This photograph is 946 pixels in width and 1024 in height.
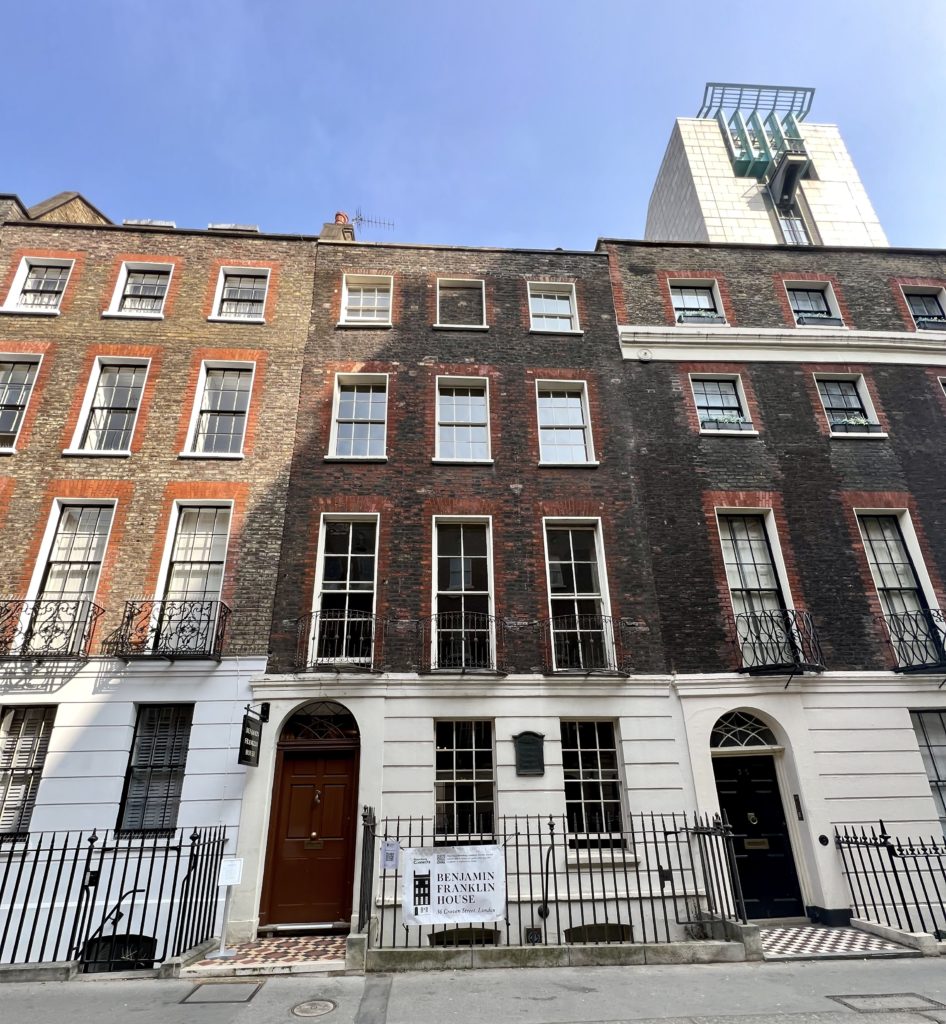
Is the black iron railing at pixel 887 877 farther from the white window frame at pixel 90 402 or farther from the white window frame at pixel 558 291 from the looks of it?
the white window frame at pixel 90 402

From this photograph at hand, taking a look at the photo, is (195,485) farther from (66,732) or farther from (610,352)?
(610,352)

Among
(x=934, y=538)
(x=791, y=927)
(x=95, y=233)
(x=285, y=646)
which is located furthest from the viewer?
(x=95, y=233)

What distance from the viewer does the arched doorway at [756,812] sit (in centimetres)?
1062

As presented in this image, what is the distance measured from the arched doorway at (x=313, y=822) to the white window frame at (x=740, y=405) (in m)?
10.2

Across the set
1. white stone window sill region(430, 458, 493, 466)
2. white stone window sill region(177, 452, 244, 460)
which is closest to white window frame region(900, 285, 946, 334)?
white stone window sill region(430, 458, 493, 466)

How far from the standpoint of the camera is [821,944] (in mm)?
8836

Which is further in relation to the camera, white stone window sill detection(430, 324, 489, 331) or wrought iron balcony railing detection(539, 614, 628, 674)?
white stone window sill detection(430, 324, 489, 331)

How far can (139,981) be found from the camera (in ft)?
23.6

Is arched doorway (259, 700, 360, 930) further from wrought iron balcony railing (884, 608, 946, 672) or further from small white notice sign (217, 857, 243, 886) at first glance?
wrought iron balcony railing (884, 608, 946, 672)

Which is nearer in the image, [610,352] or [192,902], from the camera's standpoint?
[192,902]

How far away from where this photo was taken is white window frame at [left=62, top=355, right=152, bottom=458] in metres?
13.0

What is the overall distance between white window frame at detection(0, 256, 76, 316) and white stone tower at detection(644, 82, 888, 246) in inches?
1004

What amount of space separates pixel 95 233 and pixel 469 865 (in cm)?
1738

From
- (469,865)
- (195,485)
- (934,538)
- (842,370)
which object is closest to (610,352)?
(842,370)
